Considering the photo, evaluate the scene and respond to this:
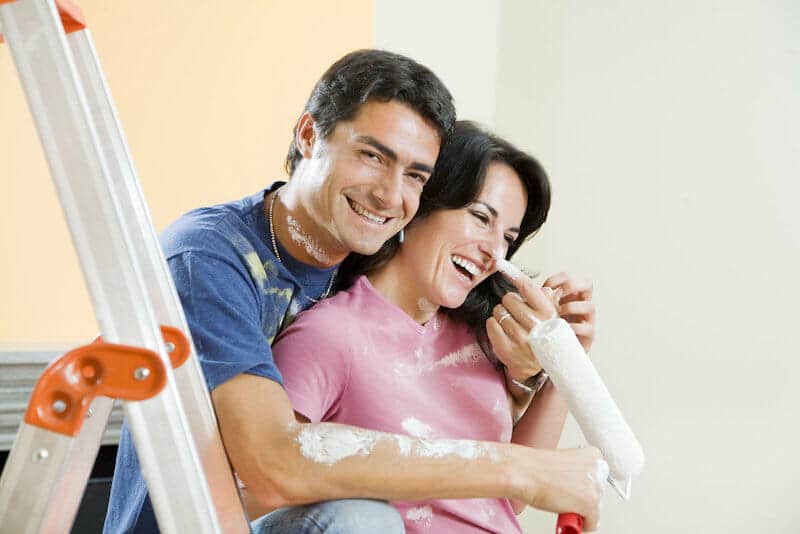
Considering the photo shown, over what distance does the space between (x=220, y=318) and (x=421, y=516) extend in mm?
451

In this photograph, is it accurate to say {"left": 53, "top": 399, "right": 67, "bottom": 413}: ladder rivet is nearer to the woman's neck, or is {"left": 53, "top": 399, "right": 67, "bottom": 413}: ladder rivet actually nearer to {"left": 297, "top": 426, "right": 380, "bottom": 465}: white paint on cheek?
{"left": 297, "top": 426, "right": 380, "bottom": 465}: white paint on cheek

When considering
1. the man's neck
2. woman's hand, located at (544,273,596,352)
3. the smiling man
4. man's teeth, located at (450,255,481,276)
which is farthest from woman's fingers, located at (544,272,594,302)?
the man's neck

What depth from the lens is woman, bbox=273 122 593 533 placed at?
1260 millimetres

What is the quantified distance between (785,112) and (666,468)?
0.88 m

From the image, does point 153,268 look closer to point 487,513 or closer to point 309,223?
point 309,223

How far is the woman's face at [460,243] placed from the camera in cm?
139

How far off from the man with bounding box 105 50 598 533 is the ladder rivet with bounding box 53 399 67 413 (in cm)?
30

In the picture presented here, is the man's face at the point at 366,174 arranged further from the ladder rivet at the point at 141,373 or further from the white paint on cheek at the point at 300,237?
the ladder rivet at the point at 141,373

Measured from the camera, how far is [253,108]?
1986mm

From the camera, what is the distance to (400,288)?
1424 millimetres

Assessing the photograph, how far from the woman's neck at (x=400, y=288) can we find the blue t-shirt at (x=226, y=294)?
136 mm

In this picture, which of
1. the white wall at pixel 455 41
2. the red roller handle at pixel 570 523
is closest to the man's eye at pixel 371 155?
the red roller handle at pixel 570 523

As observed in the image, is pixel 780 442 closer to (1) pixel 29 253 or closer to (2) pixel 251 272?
(2) pixel 251 272

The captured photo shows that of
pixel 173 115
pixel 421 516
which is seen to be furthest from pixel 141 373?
pixel 173 115
